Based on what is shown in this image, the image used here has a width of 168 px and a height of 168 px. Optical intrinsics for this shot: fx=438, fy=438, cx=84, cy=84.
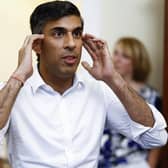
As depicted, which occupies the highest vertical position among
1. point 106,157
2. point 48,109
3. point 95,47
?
point 95,47

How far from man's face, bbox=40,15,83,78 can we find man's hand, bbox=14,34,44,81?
0.18 feet

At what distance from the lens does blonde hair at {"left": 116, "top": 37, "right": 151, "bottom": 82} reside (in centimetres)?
276

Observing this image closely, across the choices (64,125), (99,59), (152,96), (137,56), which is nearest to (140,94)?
(152,96)

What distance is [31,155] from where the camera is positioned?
4.87ft

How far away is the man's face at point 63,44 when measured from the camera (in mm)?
1511

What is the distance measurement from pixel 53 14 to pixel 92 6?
136 cm

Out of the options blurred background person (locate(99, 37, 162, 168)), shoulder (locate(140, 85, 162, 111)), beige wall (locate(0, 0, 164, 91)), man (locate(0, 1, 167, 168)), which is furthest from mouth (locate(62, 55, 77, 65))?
beige wall (locate(0, 0, 164, 91))

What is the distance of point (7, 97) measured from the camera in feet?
4.65

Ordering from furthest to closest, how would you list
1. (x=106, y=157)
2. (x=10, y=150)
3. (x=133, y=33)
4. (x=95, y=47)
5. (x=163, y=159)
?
1. (x=133, y=33)
2. (x=163, y=159)
3. (x=106, y=157)
4. (x=95, y=47)
5. (x=10, y=150)

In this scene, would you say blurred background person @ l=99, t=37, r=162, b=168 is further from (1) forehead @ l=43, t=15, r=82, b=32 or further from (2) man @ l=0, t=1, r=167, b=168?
(1) forehead @ l=43, t=15, r=82, b=32

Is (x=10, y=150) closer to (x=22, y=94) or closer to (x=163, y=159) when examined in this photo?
(x=22, y=94)

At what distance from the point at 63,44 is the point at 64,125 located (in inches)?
11.2

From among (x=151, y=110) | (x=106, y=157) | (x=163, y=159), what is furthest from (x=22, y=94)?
(x=163, y=159)

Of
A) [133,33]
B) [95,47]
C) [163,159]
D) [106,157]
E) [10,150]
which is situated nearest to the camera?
[10,150]
